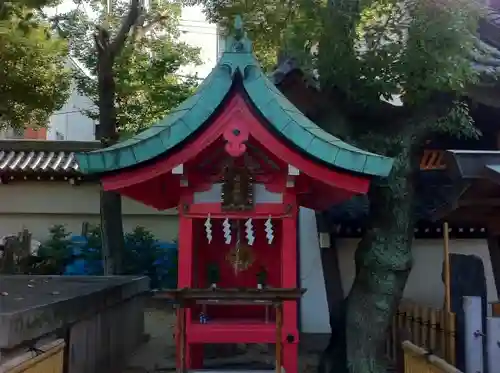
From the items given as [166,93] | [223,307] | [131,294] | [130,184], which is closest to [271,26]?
[130,184]

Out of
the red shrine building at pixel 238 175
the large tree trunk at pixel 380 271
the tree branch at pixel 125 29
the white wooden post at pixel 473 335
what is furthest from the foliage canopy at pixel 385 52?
the tree branch at pixel 125 29

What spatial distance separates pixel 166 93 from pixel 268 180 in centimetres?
895

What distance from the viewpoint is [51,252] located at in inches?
663

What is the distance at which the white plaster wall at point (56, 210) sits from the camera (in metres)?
18.5

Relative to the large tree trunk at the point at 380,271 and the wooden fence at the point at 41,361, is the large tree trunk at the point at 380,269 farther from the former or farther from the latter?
the wooden fence at the point at 41,361

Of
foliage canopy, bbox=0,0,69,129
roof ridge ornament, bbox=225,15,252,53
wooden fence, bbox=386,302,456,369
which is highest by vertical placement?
foliage canopy, bbox=0,0,69,129

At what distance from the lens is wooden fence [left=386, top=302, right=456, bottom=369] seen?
274 inches

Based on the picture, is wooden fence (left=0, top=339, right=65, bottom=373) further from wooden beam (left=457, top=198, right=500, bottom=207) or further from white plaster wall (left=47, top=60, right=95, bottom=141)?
white plaster wall (left=47, top=60, right=95, bottom=141)

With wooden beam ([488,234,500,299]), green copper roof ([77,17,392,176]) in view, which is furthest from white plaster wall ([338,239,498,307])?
green copper roof ([77,17,392,176])

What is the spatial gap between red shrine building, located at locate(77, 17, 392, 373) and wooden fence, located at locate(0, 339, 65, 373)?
114 centimetres

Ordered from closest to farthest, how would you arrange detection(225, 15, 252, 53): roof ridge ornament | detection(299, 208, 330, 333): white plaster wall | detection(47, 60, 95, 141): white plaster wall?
detection(225, 15, 252, 53): roof ridge ornament < detection(299, 208, 330, 333): white plaster wall < detection(47, 60, 95, 141): white plaster wall

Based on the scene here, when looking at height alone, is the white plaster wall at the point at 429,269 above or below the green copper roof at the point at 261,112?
below

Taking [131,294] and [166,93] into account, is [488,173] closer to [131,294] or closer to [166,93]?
[131,294]

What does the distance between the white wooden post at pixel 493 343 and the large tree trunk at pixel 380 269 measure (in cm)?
105
